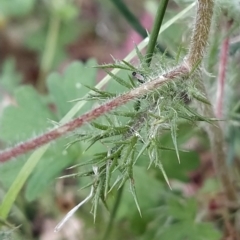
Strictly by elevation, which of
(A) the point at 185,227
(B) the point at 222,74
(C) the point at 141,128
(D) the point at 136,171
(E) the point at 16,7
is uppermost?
(E) the point at 16,7

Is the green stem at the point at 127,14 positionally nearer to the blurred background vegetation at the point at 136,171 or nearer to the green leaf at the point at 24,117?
the blurred background vegetation at the point at 136,171

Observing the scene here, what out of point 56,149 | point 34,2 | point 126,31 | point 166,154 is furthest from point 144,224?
point 34,2

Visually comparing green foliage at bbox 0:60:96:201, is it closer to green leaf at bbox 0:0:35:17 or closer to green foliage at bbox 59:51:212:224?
green foliage at bbox 59:51:212:224

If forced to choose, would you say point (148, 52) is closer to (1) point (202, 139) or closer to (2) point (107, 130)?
(2) point (107, 130)

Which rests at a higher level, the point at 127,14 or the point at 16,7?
the point at 16,7

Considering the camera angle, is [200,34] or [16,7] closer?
[200,34]

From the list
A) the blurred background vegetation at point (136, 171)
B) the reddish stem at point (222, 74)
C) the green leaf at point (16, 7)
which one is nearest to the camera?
the reddish stem at point (222, 74)

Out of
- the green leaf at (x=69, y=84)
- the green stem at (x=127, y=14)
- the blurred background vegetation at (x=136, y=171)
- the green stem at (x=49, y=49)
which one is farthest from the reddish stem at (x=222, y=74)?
the green stem at (x=49, y=49)

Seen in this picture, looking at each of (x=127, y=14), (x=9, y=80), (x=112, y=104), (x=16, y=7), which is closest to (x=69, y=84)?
(x=127, y=14)

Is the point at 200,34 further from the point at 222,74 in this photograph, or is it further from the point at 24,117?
the point at 24,117

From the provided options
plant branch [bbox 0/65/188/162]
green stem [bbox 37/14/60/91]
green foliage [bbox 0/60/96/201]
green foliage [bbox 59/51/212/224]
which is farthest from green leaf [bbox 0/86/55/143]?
green stem [bbox 37/14/60/91]
